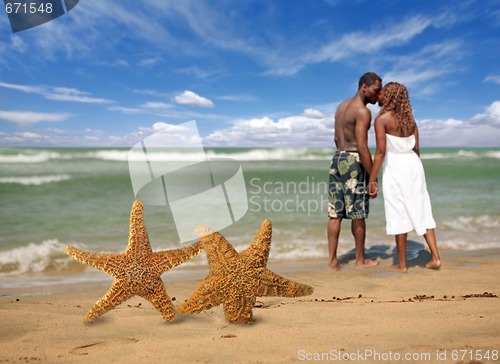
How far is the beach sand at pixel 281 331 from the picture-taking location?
2.40 meters

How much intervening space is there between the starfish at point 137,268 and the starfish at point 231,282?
156mm

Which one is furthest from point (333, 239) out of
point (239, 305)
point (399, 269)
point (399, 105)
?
point (239, 305)

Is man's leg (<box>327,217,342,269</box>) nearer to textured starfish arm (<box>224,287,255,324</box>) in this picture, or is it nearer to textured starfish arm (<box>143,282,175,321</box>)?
textured starfish arm (<box>224,287,255,324</box>)

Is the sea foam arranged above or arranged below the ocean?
above

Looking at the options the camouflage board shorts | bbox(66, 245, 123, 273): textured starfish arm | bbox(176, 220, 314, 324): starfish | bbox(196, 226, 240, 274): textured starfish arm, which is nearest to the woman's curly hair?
the camouflage board shorts

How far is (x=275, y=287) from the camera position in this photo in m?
3.04

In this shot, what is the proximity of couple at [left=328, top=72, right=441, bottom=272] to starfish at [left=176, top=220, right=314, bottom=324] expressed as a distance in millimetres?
2850

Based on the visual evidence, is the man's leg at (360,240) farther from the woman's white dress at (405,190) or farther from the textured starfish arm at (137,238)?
the textured starfish arm at (137,238)

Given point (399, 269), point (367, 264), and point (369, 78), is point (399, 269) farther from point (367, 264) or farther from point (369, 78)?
point (369, 78)

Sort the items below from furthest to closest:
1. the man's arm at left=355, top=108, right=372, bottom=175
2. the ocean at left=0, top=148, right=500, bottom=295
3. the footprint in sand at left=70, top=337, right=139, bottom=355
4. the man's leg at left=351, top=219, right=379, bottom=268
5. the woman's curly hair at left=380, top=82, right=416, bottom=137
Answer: the ocean at left=0, top=148, right=500, bottom=295 → the man's leg at left=351, top=219, right=379, bottom=268 → the man's arm at left=355, top=108, right=372, bottom=175 → the woman's curly hair at left=380, top=82, right=416, bottom=137 → the footprint in sand at left=70, top=337, right=139, bottom=355

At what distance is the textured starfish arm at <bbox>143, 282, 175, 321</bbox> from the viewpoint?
3018mm

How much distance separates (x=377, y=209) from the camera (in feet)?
35.9

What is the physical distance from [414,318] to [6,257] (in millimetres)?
6102

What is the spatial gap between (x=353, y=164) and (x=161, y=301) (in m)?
3.42
